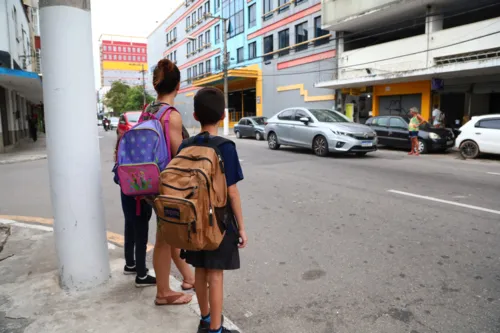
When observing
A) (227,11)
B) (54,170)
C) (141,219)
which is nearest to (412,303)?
(141,219)

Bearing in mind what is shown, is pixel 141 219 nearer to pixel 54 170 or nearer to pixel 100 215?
pixel 100 215

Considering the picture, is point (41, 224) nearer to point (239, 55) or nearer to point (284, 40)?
point (284, 40)

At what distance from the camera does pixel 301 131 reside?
13.1 metres

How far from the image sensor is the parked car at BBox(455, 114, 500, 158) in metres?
11.6

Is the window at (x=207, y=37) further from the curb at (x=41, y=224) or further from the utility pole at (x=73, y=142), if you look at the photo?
the utility pole at (x=73, y=142)

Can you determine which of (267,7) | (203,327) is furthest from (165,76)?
(267,7)

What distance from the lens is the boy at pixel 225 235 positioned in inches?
90.9

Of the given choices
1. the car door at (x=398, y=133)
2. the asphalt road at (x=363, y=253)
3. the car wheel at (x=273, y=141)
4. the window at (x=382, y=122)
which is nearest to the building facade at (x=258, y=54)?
the window at (x=382, y=122)

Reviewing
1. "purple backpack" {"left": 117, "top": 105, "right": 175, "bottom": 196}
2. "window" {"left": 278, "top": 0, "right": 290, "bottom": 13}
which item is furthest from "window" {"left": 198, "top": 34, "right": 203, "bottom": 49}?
"purple backpack" {"left": 117, "top": 105, "right": 175, "bottom": 196}

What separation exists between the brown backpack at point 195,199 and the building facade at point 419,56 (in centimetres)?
1579

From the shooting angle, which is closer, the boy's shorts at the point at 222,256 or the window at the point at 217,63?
the boy's shorts at the point at 222,256

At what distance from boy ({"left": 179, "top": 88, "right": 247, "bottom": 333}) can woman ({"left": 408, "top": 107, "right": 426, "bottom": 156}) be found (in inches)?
470

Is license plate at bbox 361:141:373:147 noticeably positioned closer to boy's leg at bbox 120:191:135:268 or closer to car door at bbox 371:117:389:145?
car door at bbox 371:117:389:145

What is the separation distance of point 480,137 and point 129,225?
39.4ft
